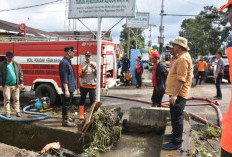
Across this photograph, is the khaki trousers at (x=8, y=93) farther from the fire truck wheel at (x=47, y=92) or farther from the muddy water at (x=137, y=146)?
the muddy water at (x=137, y=146)

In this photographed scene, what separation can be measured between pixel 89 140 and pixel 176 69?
2.44 meters

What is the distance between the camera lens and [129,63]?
44.6 ft

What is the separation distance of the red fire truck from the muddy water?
8.39ft

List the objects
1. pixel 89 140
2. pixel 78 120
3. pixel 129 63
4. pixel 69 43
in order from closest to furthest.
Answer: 1. pixel 89 140
2. pixel 78 120
3. pixel 69 43
4. pixel 129 63

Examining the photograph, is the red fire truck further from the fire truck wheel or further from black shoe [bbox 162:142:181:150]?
black shoe [bbox 162:142:181:150]

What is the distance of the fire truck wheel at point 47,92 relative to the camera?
7.44 metres

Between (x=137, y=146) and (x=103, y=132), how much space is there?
84 centimetres

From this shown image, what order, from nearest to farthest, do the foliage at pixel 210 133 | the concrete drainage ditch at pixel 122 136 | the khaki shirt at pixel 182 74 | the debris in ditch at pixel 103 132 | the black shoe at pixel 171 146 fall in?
the khaki shirt at pixel 182 74, the black shoe at pixel 171 146, the debris in ditch at pixel 103 132, the concrete drainage ditch at pixel 122 136, the foliage at pixel 210 133

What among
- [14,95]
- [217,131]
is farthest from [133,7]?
[14,95]

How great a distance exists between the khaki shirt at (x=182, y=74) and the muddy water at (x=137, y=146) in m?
1.44

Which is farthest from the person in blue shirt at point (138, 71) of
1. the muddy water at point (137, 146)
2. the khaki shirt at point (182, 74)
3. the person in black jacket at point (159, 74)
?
the khaki shirt at point (182, 74)

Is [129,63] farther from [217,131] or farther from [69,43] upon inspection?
[217,131]

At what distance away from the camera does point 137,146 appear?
4.73m

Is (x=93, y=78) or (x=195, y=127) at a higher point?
(x=93, y=78)
